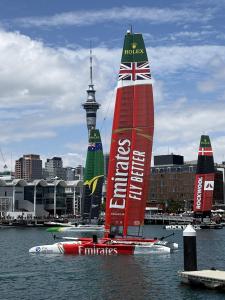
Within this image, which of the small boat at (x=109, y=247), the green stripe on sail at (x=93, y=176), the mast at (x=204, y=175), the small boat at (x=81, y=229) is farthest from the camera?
the mast at (x=204, y=175)

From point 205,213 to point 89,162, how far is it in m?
30.1

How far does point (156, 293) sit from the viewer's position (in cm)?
3856

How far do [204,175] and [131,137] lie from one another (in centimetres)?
7249

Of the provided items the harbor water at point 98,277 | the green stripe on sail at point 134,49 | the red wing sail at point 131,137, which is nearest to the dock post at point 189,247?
the harbor water at point 98,277

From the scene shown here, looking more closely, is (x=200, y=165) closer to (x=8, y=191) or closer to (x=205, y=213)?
(x=205, y=213)

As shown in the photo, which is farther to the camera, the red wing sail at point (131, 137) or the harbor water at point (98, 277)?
the red wing sail at point (131, 137)

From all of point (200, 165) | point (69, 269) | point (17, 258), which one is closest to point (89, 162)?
point (200, 165)

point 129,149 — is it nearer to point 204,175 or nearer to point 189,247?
point 189,247

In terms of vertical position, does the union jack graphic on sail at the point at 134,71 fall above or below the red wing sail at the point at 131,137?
above

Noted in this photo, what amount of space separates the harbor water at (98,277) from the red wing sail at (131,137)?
604cm

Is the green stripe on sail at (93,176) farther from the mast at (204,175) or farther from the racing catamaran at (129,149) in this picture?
the racing catamaran at (129,149)

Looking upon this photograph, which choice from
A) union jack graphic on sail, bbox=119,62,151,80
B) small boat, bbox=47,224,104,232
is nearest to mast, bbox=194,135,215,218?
small boat, bbox=47,224,104,232

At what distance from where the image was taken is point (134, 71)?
195 feet

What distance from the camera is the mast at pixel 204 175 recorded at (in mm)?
127825
